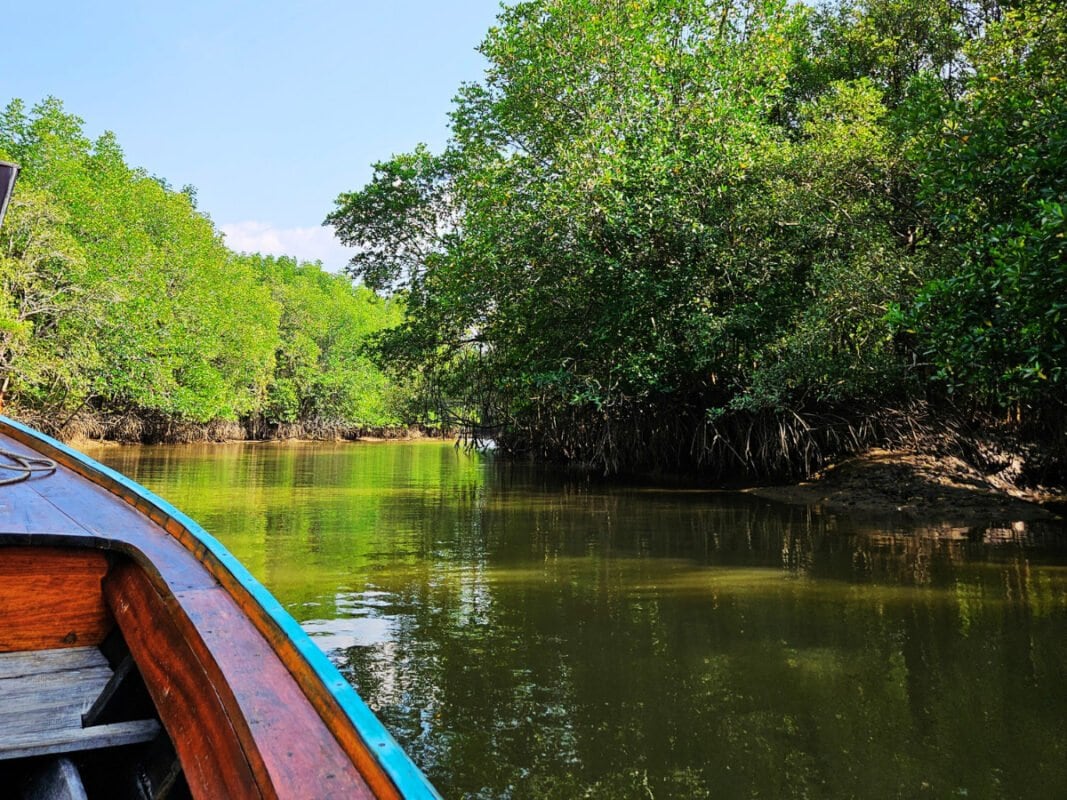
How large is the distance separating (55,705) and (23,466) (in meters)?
1.94

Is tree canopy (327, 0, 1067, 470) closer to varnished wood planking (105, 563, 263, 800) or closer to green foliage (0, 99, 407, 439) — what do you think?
varnished wood planking (105, 563, 263, 800)

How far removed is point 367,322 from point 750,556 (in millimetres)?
36856

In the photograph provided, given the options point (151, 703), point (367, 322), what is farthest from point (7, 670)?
point (367, 322)

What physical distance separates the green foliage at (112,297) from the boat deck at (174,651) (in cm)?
1485

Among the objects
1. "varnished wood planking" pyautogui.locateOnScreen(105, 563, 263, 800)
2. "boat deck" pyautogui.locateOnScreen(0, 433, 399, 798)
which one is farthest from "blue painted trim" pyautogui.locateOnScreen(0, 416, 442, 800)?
"varnished wood planking" pyautogui.locateOnScreen(105, 563, 263, 800)

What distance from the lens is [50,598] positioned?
6.16ft

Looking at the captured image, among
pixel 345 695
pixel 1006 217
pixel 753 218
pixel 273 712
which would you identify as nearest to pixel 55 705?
pixel 273 712

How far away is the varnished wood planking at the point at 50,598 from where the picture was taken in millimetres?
1814

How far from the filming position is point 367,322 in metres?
40.2

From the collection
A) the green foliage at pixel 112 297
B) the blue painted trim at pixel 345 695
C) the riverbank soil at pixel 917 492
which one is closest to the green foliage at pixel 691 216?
the riverbank soil at pixel 917 492

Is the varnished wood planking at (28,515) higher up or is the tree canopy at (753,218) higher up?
the tree canopy at (753,218)

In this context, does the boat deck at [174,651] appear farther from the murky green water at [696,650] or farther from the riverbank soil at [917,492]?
the riverbank soil at [917,492]

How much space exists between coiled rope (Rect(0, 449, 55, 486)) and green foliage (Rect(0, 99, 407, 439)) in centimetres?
1314

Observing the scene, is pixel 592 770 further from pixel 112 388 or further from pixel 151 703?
pixel 112 388
